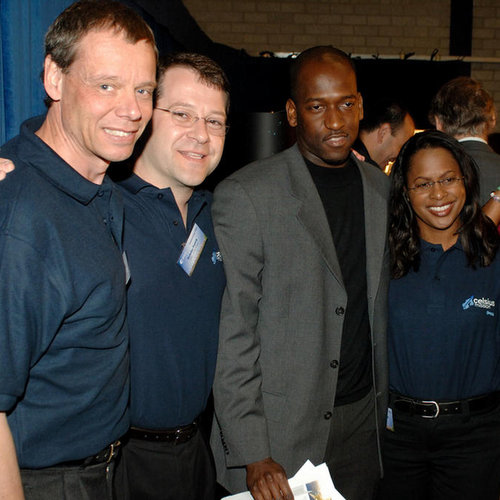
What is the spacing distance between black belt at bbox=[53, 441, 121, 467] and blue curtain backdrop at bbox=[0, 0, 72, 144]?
3.44 feet

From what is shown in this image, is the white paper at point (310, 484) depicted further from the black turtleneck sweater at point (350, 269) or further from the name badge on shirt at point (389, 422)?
the name badge on shirt at point (389, 422)

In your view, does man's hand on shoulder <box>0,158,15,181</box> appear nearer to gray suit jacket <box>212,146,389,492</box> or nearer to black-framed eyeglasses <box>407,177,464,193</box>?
gray suit jacket <box>212,146,389,492</box>

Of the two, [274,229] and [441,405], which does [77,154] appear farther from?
[441,405]

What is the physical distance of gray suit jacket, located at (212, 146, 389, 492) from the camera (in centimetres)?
165

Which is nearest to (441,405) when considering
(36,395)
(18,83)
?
(36,395)

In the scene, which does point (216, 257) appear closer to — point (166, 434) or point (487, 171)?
point (166, 434)

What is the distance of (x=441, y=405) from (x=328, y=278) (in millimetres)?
629

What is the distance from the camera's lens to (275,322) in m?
1.70

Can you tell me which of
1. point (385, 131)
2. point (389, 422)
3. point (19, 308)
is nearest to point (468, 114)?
point (385, 131)

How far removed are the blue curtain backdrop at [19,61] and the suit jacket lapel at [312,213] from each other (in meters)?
0.92

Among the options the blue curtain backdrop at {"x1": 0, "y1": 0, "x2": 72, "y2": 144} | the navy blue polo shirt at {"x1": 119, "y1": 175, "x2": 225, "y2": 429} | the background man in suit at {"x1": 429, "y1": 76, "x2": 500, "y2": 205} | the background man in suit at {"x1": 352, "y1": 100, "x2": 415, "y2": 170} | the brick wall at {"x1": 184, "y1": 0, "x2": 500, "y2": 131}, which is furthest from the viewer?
the brick wall at {"x1": 184, "y1": 0, "x2": 500, "y2": 131}

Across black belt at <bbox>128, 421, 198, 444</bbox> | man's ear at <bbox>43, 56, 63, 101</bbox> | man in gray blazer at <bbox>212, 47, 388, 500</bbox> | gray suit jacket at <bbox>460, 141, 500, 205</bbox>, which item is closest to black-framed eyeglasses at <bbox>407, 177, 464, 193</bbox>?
man in gray blazer at <bbox>212, 47, 388, 500</bbox>

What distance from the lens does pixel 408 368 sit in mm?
1923

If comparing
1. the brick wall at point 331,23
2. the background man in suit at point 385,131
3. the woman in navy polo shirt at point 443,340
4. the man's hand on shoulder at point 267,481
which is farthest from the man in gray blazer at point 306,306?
the brick wall at point 331,23
